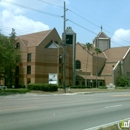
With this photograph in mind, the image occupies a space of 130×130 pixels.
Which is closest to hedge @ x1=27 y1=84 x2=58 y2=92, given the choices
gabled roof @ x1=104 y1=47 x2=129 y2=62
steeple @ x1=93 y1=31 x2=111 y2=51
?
gabled roof @ x1=104 y1=47 x2=129 y2=62

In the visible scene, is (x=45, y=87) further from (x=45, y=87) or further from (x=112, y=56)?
(x=112, y=56)

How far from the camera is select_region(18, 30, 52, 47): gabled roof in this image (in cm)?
6456

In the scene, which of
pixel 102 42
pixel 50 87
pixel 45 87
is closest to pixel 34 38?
pixel 50 87

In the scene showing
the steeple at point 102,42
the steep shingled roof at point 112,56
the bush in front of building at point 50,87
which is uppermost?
the steeple at point 102,42

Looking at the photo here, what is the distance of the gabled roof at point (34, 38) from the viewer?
212 ft

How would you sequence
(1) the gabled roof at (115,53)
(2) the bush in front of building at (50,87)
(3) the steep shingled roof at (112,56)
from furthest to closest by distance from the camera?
(1) the gabled roof at (115,53), (3) the steep shingled roof at (112,56), (2) the bush in front of building at (50,87)

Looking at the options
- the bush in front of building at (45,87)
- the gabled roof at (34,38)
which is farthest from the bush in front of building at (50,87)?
the gabled roof at (34,38)

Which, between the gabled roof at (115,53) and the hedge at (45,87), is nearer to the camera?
the hedge at (45,87)

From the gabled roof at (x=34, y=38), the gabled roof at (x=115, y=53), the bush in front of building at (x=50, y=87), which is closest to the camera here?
the bush in front of building at (x=50, y=87)

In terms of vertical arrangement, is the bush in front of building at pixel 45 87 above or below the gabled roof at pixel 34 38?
below

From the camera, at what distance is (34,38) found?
67.6 metres

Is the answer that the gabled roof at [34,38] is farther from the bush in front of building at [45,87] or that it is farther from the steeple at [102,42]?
the steeple at [102,42]

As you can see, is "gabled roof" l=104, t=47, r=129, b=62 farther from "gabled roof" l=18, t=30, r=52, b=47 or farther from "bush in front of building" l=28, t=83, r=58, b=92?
"bush in front of building" l=28, t=83, r=58, b=92

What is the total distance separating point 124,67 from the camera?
85812 mm
